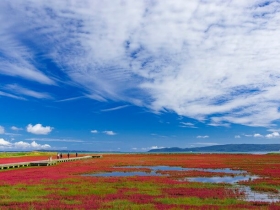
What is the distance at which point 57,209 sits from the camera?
17.2m

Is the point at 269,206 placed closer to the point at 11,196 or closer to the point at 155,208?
the point at 155,208

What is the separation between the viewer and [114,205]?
715 inches

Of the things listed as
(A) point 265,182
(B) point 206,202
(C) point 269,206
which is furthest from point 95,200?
(A) point 265,182

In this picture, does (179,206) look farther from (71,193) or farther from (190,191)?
(71,193)

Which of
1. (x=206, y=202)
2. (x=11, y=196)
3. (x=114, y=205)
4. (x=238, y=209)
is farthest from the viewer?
(x=11, y=196)

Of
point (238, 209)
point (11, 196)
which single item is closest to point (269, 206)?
point (238, 209)

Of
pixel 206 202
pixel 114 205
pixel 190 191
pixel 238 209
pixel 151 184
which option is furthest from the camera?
pixel 151 184

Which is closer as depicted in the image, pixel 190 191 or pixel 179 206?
pixel 179 206

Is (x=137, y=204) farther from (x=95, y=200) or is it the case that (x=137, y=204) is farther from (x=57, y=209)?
(x=57, y=209)

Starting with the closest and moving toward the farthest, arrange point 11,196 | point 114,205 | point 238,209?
point 238,209 < point 114,205 < point 11,196

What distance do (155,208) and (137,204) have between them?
5.61 feet

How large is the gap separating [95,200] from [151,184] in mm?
9268

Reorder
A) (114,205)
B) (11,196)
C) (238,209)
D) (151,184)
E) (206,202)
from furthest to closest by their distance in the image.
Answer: (151,184), (11,196), (206,202), (114,205), (238,209)

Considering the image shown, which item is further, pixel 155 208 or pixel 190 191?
pixel 190 191
